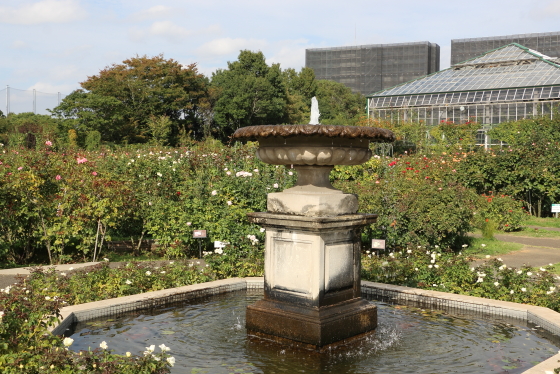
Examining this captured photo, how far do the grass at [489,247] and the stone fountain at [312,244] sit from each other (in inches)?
203

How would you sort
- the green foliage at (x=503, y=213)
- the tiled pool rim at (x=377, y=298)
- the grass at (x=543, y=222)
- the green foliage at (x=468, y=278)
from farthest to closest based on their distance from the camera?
the grass at (x=543, y=222) < the green foliage at (x=503, y=213) < the green foliage at (x=468, y=278) < the tiled pool rim at (x=377, y=298)

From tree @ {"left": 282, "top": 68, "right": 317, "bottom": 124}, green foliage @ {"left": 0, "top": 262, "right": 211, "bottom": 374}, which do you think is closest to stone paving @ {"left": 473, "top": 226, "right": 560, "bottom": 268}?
green foliage @ {"left": 0, "top": 262, "right": 211, "bottom": 374}

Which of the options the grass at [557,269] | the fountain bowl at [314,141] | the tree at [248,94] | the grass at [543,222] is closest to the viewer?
the fountain bowl at [314,141]

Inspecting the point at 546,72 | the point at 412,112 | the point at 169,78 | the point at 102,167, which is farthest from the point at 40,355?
the point at 169,78

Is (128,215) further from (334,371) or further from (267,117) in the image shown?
(267,117)

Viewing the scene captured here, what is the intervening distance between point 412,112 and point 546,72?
684 centimetres

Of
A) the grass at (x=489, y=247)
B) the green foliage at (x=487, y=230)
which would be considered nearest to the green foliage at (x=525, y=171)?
the green foliage at (x=487, y=230)

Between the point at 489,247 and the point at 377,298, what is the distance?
473 centimetres

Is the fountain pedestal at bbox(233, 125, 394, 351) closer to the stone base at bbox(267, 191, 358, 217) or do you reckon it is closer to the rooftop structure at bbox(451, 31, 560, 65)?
the stone base at bbox(267, 191, 358, 217)

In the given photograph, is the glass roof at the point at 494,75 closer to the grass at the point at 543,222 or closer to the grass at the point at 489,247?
the grass at the point at 543,222

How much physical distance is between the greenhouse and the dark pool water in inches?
909

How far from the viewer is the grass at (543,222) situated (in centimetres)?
1380

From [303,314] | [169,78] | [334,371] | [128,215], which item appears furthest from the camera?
[169,78]

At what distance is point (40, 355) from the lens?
10.4 ft
